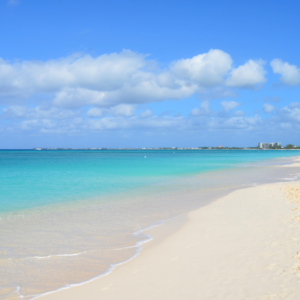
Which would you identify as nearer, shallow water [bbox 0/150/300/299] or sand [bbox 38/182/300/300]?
sand [bbox 38/182/300/300]

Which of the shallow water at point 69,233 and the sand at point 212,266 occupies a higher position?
the sand at point 212,266

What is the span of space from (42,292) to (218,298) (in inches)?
134

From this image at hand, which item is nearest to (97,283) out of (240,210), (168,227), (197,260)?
(197,260)

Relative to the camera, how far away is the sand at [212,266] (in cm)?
511

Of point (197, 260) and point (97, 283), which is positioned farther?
point (197, 260)

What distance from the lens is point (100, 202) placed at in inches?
664

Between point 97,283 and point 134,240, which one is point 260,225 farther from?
point 97,283

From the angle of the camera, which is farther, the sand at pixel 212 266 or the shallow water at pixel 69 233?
the shallow water at pixel 69 233

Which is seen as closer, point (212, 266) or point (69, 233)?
point (212, 266)

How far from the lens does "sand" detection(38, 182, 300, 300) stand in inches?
201

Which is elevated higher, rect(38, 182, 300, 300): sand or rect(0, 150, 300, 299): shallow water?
rect(38, 182, 300, 300): sand

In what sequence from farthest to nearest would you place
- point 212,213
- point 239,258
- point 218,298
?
point 212,213, point 239,258, point 218,298

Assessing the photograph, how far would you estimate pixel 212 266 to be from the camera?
626 centimetres

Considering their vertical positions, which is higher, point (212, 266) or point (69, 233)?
point (212, 266)
